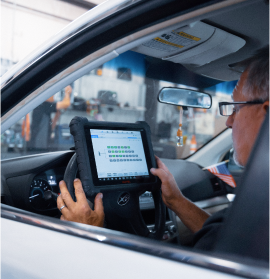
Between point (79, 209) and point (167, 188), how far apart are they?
672 millimetres

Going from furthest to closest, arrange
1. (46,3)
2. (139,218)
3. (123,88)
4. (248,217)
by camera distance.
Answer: (123,88) < (46,3) < (139,218) < (248,217)

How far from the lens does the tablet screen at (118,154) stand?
156cm

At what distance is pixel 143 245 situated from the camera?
0.78m

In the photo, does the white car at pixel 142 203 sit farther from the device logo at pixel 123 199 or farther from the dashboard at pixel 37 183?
the device logo at pixel 123 199

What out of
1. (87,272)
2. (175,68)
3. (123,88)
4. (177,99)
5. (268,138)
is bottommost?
(87,272)

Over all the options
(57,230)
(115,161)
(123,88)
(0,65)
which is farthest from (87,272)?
(123,88)

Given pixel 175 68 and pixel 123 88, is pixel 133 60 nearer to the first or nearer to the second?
pixel 175 68

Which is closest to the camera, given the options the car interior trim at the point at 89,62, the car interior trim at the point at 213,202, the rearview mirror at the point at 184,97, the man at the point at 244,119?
the car interior trim at the point at 89,62

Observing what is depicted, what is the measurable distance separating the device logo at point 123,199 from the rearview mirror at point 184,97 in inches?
39.6

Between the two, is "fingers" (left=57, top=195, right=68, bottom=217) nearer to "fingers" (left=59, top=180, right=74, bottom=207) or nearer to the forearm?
"fingers" (left=59, top=180, right=74, bottom=207)

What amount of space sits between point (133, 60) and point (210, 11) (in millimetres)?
1206

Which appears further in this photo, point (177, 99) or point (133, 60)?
point (177, 99)

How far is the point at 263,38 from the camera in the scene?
1.71m

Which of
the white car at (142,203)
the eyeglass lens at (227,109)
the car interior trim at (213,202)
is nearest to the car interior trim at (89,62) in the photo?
the white car at (142,203)
